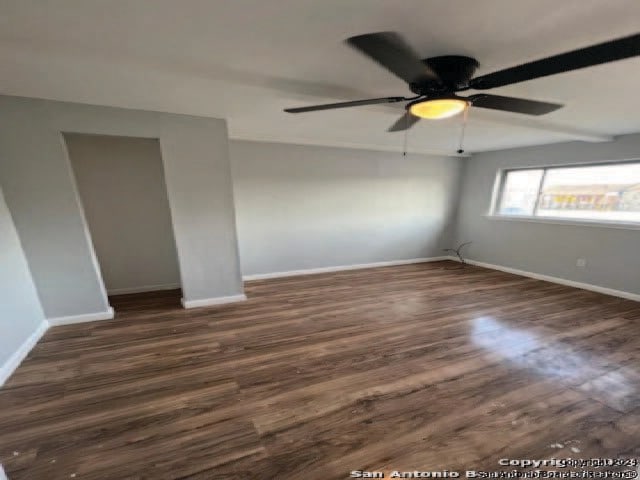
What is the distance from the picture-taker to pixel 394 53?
1.18 meters

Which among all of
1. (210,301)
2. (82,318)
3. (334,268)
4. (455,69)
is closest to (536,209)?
(334,268)

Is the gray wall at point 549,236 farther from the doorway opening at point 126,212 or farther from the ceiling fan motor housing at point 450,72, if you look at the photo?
the doorway opening at point 126,212

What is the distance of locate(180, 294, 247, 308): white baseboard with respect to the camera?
3.14m

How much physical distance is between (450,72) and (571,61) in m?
0.55

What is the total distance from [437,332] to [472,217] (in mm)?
3405

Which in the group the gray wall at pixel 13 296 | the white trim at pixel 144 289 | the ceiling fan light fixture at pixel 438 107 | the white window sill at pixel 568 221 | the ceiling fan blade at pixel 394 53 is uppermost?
the ceiling fan blade at pixel 394 53

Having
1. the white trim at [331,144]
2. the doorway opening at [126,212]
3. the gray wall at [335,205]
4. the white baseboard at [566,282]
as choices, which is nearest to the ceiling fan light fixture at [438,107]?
the white trim at [331,144]

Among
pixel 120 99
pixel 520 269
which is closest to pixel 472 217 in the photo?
pixel 520 269

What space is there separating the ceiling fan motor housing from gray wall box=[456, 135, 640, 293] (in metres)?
3.47

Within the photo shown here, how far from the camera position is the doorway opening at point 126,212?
3.23 metres

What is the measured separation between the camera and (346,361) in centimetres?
215

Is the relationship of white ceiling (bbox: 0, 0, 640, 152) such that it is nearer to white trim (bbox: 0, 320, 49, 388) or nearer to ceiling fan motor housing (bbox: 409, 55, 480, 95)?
ceiling fan motor housing (bbox: 409, 55, 480, 95)

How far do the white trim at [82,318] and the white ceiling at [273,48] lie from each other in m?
2.03

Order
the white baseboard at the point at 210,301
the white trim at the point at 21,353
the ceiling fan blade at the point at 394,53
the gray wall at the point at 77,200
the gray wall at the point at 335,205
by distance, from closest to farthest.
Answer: the ceiling fan blade at the point at 394,53 < the white trim at the point at 21,353 < the gray wall at the point at 77,200 < the white baseboard at the point at 210,301 < the gray wall at the point at 335,205
